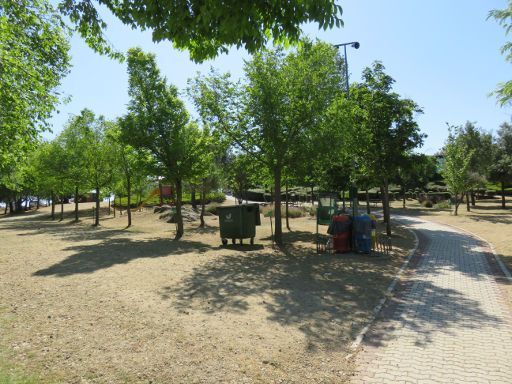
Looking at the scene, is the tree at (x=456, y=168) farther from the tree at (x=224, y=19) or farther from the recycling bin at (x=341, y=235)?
the tree at (x=224, y=19)

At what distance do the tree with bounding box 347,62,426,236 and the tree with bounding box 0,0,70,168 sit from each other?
12798mm

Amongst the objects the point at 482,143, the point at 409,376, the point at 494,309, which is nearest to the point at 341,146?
the point at 494,309

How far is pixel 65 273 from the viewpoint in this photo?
1011 cm

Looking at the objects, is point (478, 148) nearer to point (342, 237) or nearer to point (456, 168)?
point (456, 168)

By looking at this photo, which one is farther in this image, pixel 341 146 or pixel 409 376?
pixel 341 146

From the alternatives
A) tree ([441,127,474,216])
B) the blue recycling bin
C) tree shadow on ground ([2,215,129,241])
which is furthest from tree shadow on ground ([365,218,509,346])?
tree ([441,127,474,216])

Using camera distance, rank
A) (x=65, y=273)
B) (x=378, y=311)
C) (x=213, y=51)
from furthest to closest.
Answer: (x=65, y=273), (x=378, y=311), (x=213, y=51)

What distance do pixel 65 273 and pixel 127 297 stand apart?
10.6 feet

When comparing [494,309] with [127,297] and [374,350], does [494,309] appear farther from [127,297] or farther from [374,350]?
[127,297]

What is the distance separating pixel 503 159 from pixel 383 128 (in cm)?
2554

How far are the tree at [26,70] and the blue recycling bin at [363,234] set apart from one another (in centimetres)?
1023

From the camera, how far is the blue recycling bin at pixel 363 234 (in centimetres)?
1395

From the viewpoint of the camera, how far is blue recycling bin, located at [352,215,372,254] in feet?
45.8

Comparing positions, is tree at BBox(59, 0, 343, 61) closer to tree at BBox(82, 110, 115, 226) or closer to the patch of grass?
the patch of grass
